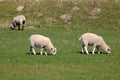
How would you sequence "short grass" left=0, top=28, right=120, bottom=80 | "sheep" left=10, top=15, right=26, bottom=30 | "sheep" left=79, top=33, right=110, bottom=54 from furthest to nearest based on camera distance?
1. "sheep" left=10, top=15, right=26, bottom=30
2. "sheep" left=79, top=33, right=110, bottom=54
3. "short grass" left=0, top=28, right=120, bottom=80

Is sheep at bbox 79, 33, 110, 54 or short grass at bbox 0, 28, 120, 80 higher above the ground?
sheep at bbox 79, 33, 110, 54

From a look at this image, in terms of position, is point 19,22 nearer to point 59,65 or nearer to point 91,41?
point 91,41

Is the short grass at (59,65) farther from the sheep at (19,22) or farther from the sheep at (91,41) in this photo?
the sheep at (19,22)

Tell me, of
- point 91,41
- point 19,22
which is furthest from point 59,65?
point 19,22

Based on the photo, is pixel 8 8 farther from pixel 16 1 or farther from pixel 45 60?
pixel 45 60

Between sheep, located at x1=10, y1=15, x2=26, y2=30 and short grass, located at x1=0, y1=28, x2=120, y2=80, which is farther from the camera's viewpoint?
sheep, located at x1=10, y1=15, x2=26, y2=30

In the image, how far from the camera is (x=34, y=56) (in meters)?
25.5

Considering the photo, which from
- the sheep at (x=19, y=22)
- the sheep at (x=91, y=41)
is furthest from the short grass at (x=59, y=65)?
the sheep at (x=19, y=22)

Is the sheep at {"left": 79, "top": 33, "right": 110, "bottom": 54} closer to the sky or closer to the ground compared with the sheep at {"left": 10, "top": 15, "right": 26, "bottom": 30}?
closer to the ground

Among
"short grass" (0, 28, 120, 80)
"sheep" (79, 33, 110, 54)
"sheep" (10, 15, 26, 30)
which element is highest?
"sheep" (10, 15, 26, 30)

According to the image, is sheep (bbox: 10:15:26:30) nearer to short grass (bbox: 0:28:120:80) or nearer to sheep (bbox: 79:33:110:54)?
short grass (bbox: 0:28:120:80)

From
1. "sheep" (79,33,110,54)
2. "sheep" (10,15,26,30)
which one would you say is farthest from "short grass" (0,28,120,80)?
"sheep" (10,15,26,30)

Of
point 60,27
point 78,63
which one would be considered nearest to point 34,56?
point 78,63

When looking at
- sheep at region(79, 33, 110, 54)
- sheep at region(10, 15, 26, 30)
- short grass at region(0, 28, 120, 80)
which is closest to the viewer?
short grass at region(0, 28, 120, 80)
